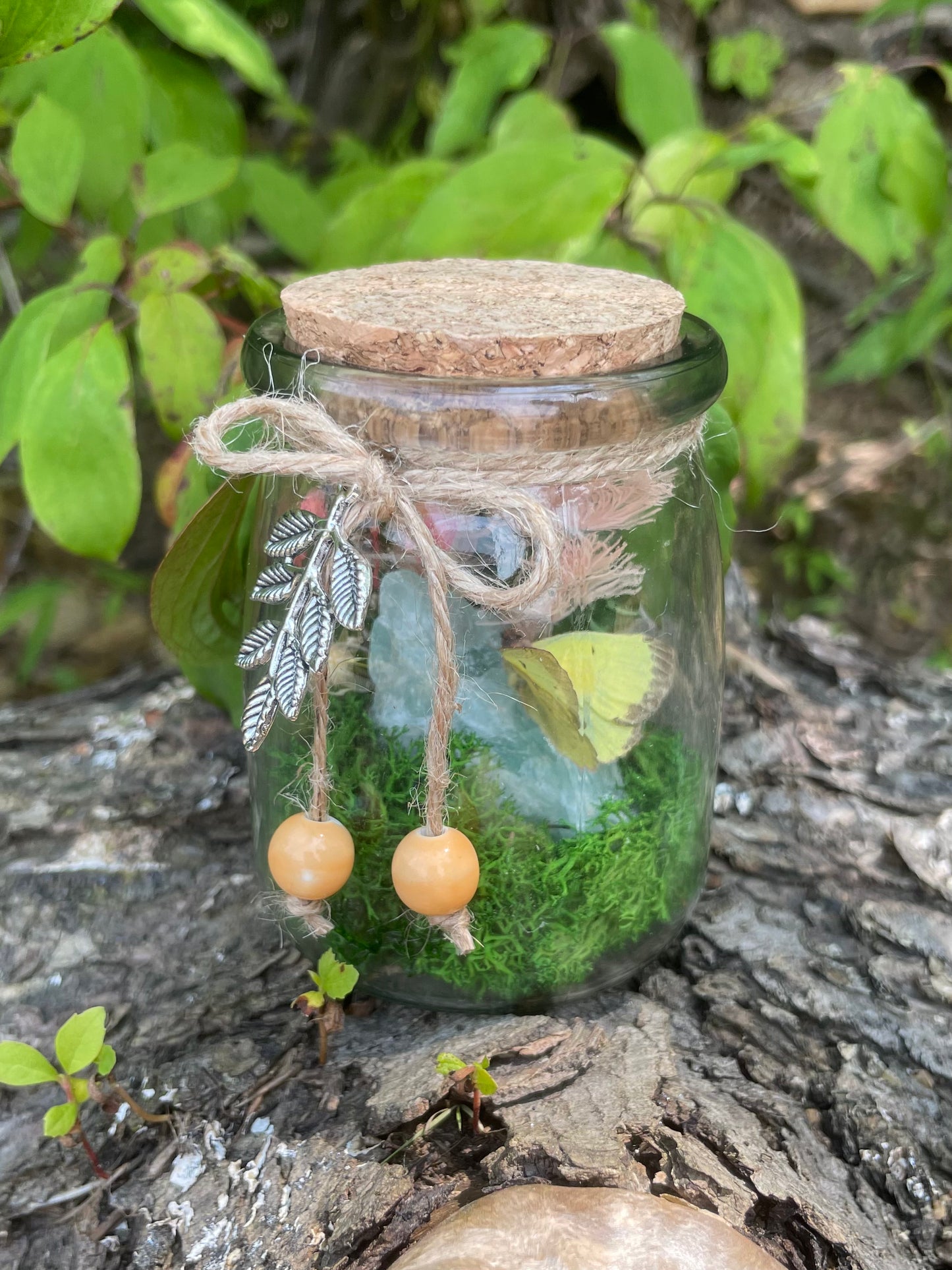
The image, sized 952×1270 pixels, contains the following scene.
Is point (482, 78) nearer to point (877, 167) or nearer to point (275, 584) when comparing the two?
point (877, 167)

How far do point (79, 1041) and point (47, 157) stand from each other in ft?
2.33

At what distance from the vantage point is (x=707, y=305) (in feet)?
2.98

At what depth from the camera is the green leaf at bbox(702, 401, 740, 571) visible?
2.72 feet

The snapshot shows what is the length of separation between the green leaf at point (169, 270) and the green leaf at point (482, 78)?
536mm

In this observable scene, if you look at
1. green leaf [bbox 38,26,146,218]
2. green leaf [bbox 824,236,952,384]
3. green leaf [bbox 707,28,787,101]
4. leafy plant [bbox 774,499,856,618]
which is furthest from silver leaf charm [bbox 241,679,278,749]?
leafy plant [bbox 774,499,856,618]

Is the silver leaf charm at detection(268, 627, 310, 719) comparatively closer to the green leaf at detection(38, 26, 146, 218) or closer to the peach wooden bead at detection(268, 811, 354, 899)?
the peach wooden bead at detection(268, 811, 354, 899)

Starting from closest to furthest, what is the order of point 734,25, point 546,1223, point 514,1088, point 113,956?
point 546,1223
point 514,1088
point 113,956
point 734,25

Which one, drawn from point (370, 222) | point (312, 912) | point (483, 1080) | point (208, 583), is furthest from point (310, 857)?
point (370, 222)

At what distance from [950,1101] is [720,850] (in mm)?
277

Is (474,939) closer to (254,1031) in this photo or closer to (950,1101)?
(254,1031)

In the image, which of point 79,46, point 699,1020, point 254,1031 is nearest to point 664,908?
point 699,1020

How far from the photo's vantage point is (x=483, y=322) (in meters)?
0.61

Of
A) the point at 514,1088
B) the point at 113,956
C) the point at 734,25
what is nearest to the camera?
the point at 514,1088

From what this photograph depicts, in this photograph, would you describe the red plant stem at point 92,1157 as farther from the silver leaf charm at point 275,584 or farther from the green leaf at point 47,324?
the green leaf at point 47,324
